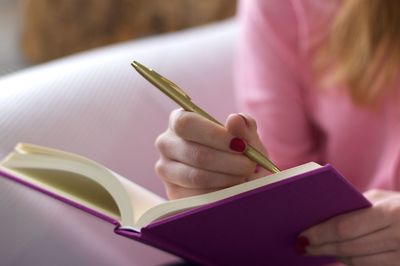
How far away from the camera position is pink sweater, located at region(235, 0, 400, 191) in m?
0.81

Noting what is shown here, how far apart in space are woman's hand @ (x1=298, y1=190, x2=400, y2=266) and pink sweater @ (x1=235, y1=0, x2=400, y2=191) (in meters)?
0.22

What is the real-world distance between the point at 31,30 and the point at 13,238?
0.85 metres

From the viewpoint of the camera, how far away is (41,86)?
2.72 ft

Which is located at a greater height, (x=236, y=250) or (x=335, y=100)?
(x=335, y=100)

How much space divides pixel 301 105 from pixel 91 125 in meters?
0.28

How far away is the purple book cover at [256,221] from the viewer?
1.61ft

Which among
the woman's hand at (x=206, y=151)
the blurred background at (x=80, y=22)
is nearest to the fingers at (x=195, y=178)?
the woman's hand at (x=206, y=151)

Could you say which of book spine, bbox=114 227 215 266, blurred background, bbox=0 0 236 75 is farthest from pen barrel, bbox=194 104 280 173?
blurred background, bbox=0 0 236 75

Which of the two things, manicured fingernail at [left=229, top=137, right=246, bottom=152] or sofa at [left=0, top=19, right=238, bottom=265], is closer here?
manicured fingernail at [left=229, top=137, right=246, bottom=152]

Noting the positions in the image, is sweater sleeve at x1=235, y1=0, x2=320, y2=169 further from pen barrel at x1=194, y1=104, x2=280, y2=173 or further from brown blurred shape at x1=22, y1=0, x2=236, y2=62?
brown blurred shape at x1=22, y1=0, x2=236, y2=62

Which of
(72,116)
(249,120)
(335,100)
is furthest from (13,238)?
(335,100)

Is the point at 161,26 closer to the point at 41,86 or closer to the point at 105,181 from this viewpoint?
the point at 41,86

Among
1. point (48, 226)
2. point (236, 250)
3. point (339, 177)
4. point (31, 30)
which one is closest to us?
point (339, 177)

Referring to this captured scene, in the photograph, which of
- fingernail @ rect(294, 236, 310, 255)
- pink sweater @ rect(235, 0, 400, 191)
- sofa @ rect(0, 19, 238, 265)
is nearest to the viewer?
fingernail @ rect(294, 236, 310, 255)
